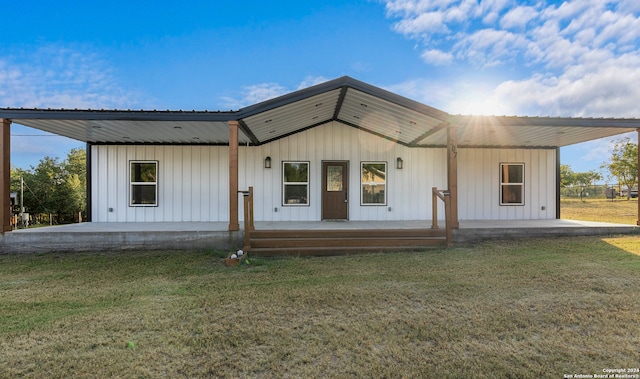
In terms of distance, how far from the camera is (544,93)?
63.6 feet

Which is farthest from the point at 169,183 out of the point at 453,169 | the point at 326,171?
the point at 453,169

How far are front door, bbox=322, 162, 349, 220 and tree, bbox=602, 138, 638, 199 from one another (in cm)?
1806

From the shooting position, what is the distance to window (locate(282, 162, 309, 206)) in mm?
9320

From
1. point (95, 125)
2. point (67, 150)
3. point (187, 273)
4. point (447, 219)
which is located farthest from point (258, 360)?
point (67, 150)

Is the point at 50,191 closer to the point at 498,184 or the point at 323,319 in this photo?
the point at 323,319

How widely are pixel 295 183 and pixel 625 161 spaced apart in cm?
1997

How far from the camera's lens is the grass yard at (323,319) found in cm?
229

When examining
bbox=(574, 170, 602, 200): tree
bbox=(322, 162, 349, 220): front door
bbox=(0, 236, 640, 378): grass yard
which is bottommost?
bbox=(0, 236, 640, 378): grass yard

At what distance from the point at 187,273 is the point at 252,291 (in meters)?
1.44

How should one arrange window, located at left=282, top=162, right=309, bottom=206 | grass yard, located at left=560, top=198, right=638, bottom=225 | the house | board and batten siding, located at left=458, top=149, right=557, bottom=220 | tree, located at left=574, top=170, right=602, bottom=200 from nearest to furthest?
the house
window, located at left=282, top=162, right=309, bottom=206
board and batten siding, located at left=458, top=149, right=557, bottom=220
grass yard, located at left=560, top=198, right=638, bottom=225
tree, located at left=574, top=170, right=602, bottom=200

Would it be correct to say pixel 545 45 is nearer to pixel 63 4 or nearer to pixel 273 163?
pixel 273 163

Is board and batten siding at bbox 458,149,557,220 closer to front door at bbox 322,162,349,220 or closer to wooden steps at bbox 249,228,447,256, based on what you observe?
front door at bbox 322,162,349,220

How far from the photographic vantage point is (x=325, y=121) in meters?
9.19

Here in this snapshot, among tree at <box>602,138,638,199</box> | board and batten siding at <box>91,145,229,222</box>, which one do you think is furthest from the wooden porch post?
tree at <box>602,138,638,199</box>
